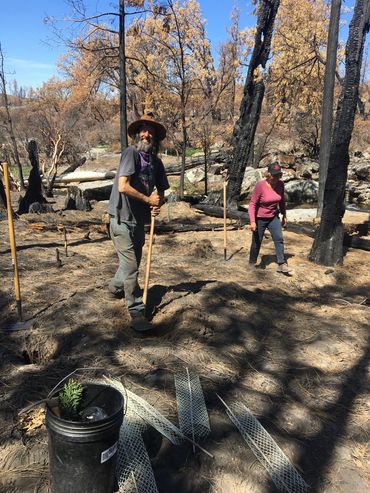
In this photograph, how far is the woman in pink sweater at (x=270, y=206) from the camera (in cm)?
705

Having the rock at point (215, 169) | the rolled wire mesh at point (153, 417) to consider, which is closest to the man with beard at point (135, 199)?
the rolled wire mesh at point (153, 417)

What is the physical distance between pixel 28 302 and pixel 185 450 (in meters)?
3.25

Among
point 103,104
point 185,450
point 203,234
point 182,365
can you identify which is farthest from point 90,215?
point 103,104

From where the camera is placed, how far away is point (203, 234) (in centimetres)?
1088

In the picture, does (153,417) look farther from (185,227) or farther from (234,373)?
(185,227)

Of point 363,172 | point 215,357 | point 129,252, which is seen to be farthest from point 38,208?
point 363,172

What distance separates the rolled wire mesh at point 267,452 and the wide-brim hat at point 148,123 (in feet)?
9.60

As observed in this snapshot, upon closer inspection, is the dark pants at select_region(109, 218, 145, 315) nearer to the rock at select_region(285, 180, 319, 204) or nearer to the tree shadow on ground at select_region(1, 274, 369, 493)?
the tree shadow on ground at select_region(1, 274, 369, 493)

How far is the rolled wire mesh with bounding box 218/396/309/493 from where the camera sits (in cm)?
261

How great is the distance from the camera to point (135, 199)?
176 inches

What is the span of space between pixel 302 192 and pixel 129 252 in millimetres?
14775

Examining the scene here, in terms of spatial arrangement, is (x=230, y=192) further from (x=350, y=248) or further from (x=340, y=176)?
(x=340, y=176)

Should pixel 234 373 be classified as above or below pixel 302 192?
above

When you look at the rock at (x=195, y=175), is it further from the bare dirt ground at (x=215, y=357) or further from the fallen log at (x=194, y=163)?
the bare dirt ground at (x=215, y=357)
